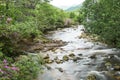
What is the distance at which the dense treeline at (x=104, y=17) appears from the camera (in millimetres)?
20123

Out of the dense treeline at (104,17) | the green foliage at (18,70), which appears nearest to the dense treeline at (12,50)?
the green foliage at (18,70)

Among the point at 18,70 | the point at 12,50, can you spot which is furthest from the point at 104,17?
the point at 18,70

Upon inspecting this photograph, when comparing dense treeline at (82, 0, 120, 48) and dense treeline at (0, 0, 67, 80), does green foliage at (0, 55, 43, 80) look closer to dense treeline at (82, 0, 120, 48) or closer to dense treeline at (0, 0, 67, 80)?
dense treeline at (0, 0, 67, 80)

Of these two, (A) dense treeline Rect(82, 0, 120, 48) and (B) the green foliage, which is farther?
(A) dense treeline Rect(82, 0, 120, 48)

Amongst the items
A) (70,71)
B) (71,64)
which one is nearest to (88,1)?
(71,64)

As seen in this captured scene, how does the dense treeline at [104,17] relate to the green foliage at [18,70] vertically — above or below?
above

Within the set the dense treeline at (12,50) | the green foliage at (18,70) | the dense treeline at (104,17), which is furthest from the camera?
the dense treeline at (104,17)

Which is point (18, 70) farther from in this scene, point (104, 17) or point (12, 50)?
point (104, 17)

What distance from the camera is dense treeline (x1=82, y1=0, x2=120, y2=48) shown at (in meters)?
20.1

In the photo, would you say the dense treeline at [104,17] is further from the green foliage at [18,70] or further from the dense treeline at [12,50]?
the green foliage at [18,70]

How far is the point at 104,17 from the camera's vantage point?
21.2 metres

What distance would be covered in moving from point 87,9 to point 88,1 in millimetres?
759

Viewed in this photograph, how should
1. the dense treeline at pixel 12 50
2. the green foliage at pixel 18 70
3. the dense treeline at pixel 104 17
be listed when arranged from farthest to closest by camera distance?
1. the dense treeline at pixel 104 17
2. the dense treeline at pixel 12 50
3. the green foliage at pixel 18 70

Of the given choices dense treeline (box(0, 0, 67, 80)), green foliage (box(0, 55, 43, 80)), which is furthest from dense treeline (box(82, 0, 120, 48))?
green foliage (box(0, 55, 43, 80))
